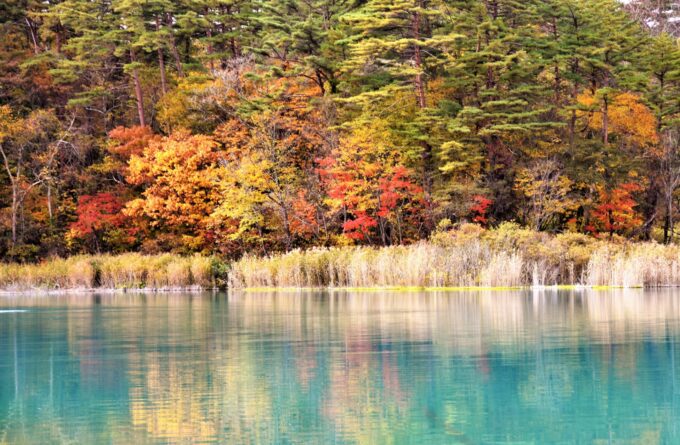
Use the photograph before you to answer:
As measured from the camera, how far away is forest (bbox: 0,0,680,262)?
145 ft

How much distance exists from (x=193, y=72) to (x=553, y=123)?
17439 mm

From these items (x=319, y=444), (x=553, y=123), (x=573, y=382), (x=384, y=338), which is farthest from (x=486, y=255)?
(x=319, y=444)

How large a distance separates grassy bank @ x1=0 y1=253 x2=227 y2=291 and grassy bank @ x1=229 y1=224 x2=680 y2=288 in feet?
4.95

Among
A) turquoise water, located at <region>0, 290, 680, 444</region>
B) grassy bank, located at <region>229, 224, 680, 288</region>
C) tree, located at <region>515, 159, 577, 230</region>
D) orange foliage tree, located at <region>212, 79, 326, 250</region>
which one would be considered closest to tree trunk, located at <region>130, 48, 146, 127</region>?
orange foliage tree, located at <region>212, 79, 326, 250</region>

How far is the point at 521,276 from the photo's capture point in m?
31.9

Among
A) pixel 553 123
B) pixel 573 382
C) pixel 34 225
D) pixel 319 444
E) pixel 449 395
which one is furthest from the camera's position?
pixel 34 225

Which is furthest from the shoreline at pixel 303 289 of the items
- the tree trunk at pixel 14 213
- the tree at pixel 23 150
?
the tree at pixel 23 150

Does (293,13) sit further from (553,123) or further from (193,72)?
(553,123)

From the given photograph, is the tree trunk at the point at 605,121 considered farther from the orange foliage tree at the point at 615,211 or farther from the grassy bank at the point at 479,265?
the grassy bank at the point at 479,265

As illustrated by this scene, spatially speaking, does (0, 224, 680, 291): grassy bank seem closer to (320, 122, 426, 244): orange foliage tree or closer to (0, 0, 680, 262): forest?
(0, 0, 680, 262): forest

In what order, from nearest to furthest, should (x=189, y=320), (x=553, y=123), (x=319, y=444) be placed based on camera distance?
(x=319, y=444), (x=189, y=320), (x=553, y=123)

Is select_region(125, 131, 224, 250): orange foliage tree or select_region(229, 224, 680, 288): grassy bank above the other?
select_region(125, 131, 224, 250): orange foliage tree

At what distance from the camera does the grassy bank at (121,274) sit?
3809cm

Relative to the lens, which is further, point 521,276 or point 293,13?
point 293,13
